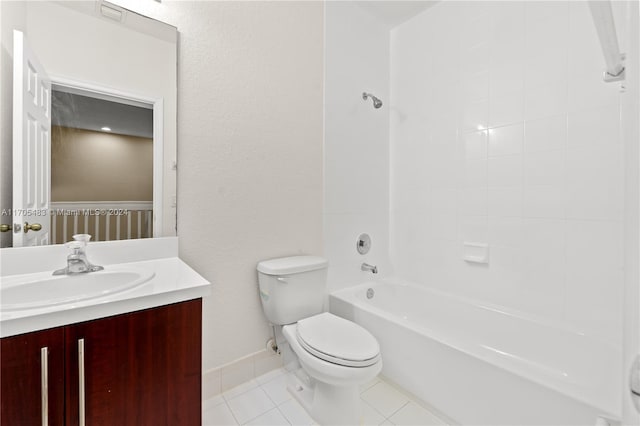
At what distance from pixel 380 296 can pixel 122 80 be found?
6.66ft

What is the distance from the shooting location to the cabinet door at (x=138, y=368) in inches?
29.7

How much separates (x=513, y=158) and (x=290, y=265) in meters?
1.47

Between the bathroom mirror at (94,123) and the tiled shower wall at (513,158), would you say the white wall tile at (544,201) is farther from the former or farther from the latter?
the bathroom mirror at (94,123)

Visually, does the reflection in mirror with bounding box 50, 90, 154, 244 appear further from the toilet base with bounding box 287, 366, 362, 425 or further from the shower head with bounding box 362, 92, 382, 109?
the shower head with bounding box 362, 92, 382, 109

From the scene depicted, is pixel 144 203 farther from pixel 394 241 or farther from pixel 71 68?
pixel 394 241

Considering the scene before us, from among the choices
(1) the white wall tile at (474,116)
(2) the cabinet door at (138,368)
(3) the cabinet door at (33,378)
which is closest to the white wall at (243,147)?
(2) the cabinet door at (138,368)

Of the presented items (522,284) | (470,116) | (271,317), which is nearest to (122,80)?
(271,317)

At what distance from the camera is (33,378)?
2.28 ft

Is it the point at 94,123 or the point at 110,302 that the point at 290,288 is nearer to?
the point at 110,302

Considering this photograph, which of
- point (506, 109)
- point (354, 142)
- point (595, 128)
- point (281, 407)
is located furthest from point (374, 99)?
point (281, 407)

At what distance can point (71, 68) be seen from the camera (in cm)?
117

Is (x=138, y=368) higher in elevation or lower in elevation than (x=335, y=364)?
higher

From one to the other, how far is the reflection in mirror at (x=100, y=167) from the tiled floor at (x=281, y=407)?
96 cm

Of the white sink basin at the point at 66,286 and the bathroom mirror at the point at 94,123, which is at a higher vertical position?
the bathroom mirror at the point at 94,123
